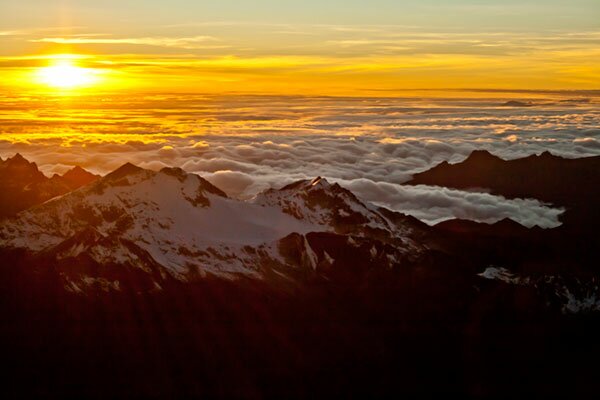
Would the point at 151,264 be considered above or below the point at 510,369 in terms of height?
above

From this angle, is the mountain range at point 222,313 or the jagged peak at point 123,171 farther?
the jagged peak at point 123,171

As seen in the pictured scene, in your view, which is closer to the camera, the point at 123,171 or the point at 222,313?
the point at 222,313

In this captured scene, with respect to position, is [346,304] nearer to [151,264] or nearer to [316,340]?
[316,340]

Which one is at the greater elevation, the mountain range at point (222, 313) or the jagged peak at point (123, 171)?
the jagged peak at point (123, 171)

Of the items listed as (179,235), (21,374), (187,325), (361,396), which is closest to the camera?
(21,374)

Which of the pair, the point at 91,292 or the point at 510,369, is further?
the point at 510,369

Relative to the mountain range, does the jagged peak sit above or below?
above

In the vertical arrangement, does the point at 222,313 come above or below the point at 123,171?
below

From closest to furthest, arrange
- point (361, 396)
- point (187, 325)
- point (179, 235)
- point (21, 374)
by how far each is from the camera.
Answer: point (21, 374)
point (361, 396)
point (187, 325)
point (179, 235)

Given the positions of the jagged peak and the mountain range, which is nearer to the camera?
the mountain range

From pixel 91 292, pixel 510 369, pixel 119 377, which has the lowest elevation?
pixel 510 369

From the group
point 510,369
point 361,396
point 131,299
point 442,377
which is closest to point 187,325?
point 131,299
